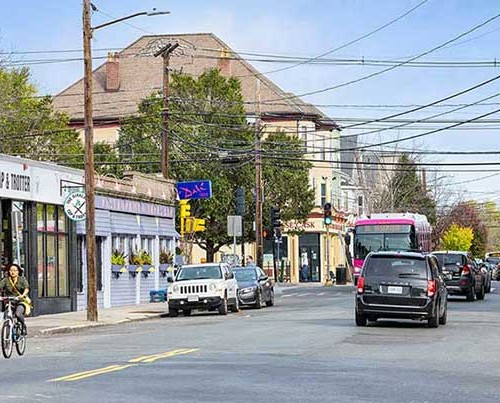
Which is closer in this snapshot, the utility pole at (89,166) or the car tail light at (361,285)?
the car tail light at (361,285)

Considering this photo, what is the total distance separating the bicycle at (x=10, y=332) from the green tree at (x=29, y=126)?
36.5 metres

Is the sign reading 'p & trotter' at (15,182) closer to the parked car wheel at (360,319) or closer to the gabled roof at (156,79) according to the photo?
the parked car wheel at (360,319)

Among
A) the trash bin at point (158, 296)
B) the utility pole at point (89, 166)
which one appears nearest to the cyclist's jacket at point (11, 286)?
the utility pole at point (89, 166)

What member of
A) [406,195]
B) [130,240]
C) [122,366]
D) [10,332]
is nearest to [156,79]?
[406,195]

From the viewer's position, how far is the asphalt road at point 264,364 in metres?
13.1

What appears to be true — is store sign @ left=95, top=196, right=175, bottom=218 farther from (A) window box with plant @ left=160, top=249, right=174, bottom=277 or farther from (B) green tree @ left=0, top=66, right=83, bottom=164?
(B) green tree @ left=0, top=66, right=83, bottom=164

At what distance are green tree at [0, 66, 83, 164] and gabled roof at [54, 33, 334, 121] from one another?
1756cm

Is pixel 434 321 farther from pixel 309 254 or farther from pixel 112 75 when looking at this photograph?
pixel 309 254

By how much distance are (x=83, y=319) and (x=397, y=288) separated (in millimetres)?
10632

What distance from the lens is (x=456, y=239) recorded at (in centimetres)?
9869

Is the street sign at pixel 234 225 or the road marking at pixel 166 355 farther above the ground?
the street sign at pixel 234 225

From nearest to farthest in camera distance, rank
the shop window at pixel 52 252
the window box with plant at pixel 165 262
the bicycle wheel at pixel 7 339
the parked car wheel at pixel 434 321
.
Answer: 1. the bicycle wheel at pixel 7 339
2. the parked car wheel at pixel 434 321
3. the shop window at pixel 52 252
4. the window box with plant at pixel 165 262

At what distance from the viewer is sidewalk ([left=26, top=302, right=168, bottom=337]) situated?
27859mm

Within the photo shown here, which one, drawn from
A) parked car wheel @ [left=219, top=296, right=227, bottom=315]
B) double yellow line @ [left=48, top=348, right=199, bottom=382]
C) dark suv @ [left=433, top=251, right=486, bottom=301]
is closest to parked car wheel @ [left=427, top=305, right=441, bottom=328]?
double yellow line @ [left=48, top=348, right=199, bottom=382]
